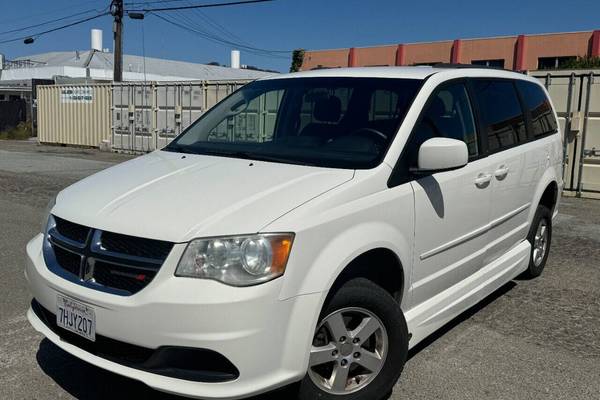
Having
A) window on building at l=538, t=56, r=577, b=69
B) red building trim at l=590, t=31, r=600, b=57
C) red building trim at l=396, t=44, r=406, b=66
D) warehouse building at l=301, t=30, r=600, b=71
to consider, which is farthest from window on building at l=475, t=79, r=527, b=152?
red building trim at l=396, t=44, r=406, b=66

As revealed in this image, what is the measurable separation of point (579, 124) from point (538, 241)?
631cm

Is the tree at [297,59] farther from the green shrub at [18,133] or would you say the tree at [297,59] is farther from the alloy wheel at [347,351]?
the alloy wheel at [347,351]

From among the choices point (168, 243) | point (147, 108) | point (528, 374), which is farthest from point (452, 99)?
point (147, 108)

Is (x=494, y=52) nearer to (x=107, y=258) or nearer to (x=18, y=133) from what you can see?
(x=18, y=133)

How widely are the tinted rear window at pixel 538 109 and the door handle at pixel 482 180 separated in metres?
1.30

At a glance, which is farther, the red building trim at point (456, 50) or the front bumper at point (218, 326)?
the red building trim at point (456, 50)

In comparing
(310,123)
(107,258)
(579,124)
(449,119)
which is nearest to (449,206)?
(449,119)

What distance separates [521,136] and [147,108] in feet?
52.3

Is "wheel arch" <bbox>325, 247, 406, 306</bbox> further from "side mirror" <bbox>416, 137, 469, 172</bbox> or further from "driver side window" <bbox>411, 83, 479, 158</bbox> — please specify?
"driver side window" <bbox>411, 83, 479, 158</bbox>

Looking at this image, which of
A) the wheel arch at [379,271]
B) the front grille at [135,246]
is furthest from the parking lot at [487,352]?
the front grille at [135,246]

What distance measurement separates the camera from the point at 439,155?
3.31 m

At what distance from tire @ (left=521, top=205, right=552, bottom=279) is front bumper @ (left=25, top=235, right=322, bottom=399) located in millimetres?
3253

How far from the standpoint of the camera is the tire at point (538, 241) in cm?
529

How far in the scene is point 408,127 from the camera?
350cm
